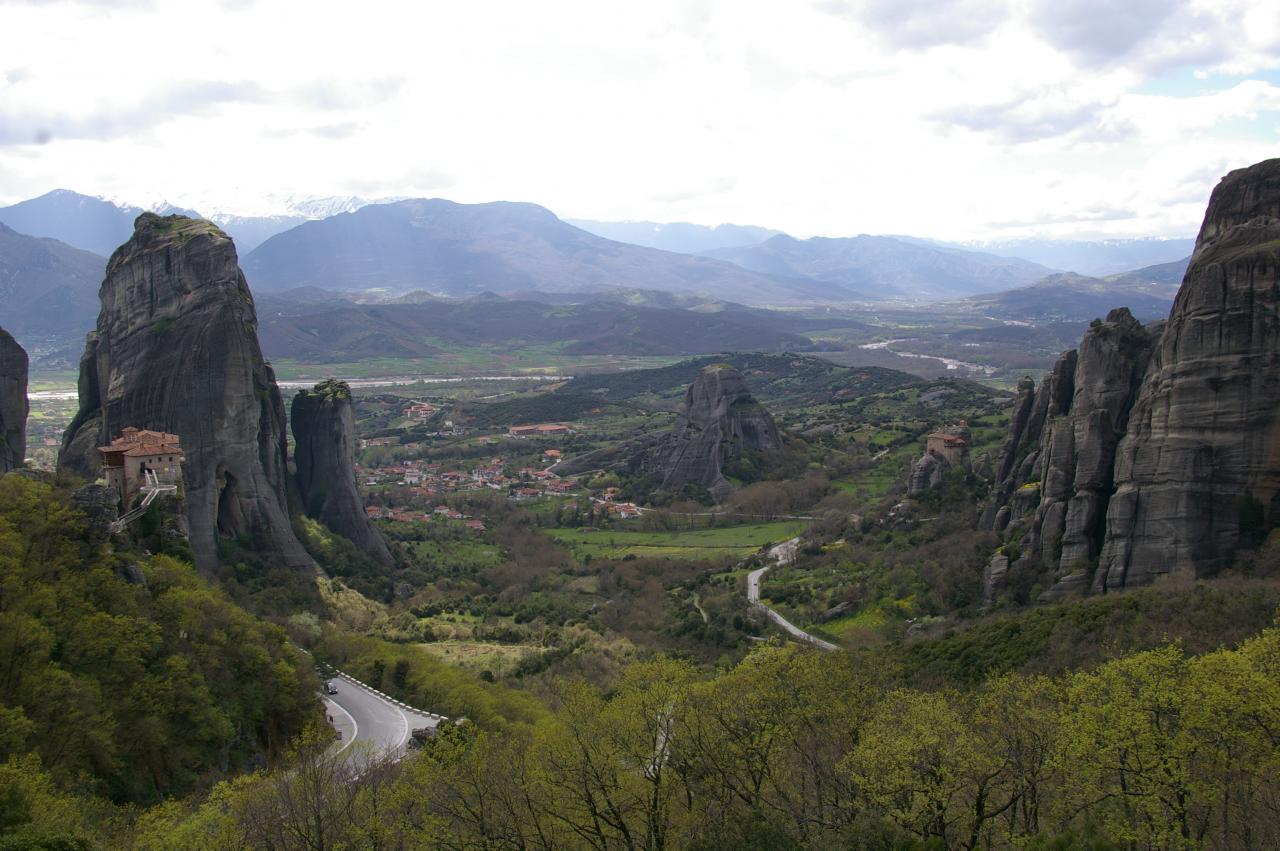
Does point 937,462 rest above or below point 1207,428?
below

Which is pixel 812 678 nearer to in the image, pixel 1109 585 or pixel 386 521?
pixel 1109 585

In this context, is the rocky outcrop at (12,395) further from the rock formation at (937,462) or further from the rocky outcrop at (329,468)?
the rock formation at (937,462)

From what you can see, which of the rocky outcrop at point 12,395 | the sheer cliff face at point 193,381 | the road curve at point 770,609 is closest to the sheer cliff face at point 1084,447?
the road curve at point 770,609

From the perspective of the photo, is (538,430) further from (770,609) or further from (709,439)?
(770,609)

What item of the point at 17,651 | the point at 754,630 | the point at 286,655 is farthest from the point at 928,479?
the point at 17,651

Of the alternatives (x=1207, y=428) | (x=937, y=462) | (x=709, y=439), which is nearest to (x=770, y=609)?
(x=937, y=462)

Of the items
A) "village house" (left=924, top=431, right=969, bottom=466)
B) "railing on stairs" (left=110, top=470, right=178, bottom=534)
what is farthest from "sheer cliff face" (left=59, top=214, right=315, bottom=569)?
"village house" (left=924, top=431, right=969, bottom=466)
